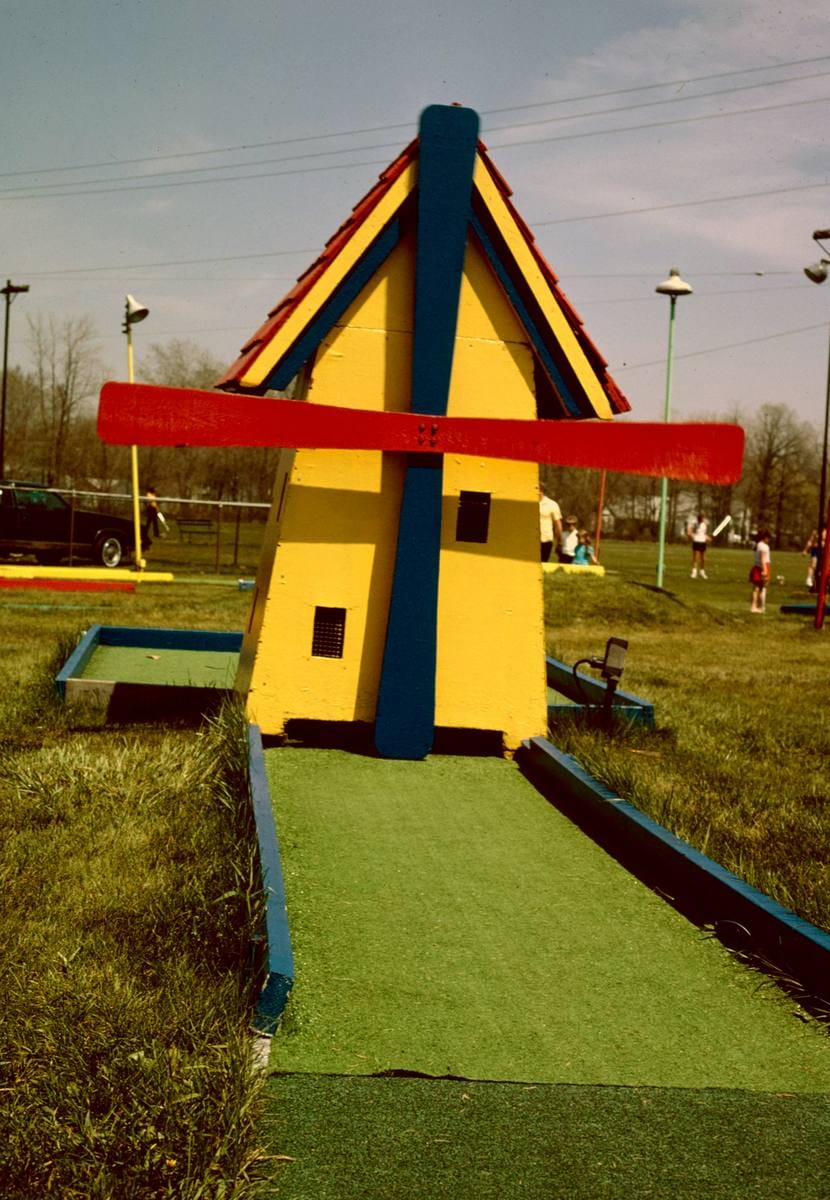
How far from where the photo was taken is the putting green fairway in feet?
12.7

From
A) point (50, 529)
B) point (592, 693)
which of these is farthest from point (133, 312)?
point (592, 693)

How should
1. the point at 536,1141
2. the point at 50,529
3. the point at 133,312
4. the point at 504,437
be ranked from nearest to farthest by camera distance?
the point at 536,1141 → the point at 504,437 → the point at 133,312 → the point at 50,529

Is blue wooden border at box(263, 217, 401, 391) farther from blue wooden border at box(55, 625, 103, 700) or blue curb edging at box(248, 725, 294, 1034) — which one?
blue wooden border at box(55, 625, 103, 700)

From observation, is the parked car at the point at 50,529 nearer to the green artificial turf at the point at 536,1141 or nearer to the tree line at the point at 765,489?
the green artificial turf at the point at 536,1141

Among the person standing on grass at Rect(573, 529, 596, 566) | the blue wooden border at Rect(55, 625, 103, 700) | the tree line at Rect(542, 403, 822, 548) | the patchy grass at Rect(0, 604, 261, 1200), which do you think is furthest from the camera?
the tree line at Rect(542, 403, 822, 548)

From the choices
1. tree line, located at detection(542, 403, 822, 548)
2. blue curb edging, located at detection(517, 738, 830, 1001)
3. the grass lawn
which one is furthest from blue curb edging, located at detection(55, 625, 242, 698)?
tree line, located at detection(542, 403, 822, 548)

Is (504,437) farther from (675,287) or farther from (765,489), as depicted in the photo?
(765,489)

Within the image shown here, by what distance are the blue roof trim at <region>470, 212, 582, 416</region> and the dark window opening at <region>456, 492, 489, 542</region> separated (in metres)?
0.77

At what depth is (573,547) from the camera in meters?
32.3

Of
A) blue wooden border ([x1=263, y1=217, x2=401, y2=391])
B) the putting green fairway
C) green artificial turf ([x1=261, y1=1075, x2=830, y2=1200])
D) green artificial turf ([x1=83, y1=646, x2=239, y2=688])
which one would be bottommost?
green artificial turf ([x1=261, y1=1075, x2=830, y2=1200])

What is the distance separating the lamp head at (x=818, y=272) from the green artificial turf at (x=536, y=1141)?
2386 cm

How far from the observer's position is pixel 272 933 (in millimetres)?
4055

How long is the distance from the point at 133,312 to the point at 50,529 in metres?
9.16

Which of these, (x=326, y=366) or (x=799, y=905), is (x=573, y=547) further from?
(x=799, y=905)
